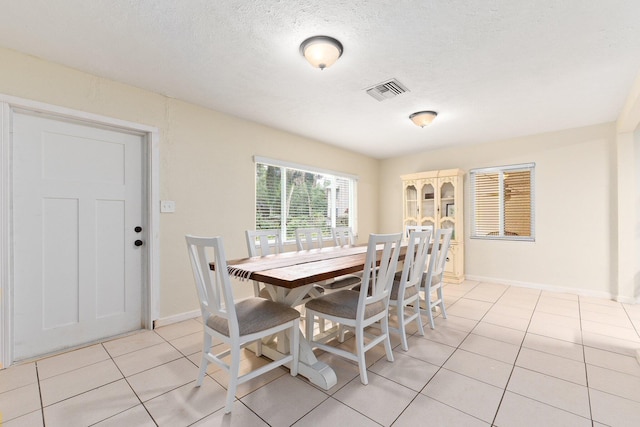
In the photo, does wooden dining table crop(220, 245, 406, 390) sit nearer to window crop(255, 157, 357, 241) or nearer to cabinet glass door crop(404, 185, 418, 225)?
window crop(255, 157, 357, 241)

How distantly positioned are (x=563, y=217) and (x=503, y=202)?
2.51ft

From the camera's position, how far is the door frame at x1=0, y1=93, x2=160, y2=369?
208cm

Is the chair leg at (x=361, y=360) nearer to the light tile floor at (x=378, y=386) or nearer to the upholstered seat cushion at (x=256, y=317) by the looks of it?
the light tile floor at (x=378, y=386)

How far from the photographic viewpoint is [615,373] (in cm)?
197

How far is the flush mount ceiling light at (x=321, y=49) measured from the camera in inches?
76.9

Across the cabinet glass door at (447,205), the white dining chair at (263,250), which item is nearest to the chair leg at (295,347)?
the white dining chair at (263,250)

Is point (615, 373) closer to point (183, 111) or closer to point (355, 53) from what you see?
point (355, 53)

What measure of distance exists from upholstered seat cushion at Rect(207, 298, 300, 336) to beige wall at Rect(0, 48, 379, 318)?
142cm

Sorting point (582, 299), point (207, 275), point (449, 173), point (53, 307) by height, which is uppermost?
point (449, 173)

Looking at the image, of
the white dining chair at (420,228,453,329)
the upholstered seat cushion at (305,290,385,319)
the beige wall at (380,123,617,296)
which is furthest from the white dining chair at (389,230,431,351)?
the beige wall at (380,123,617,296)

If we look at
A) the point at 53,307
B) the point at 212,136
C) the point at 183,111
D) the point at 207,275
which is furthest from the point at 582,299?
the point at 53,307

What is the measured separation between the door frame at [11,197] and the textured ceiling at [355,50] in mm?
395

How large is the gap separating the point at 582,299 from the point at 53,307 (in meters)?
5.74

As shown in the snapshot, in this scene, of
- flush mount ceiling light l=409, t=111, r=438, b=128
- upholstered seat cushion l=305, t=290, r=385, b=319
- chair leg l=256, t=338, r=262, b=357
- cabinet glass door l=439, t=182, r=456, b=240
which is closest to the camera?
upholstered seat cushion l=305, t=290, r=385, b=319
